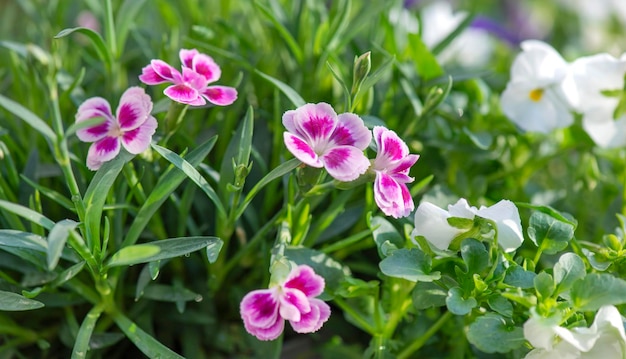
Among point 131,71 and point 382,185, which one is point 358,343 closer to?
point 382,185

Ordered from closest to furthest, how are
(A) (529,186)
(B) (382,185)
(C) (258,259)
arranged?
(B) (382,185) → (C) (258,259) → (A) (529,186)

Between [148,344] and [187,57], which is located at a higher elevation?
[187,57]

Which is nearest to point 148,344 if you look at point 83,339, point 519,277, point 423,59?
point 83,339

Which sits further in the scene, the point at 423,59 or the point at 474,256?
the point at 423,59

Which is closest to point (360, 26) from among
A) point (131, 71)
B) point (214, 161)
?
point (214, 161)

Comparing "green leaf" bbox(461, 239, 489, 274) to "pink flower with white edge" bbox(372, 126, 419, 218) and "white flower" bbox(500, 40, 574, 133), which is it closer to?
"pink flower with white edge" bbox(372, 126, 419, 218)

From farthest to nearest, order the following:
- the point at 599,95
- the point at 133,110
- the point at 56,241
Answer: the point at 599,95, the point at 133,110, the point at 56,241

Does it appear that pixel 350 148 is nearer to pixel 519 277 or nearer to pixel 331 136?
pixel 331 136
